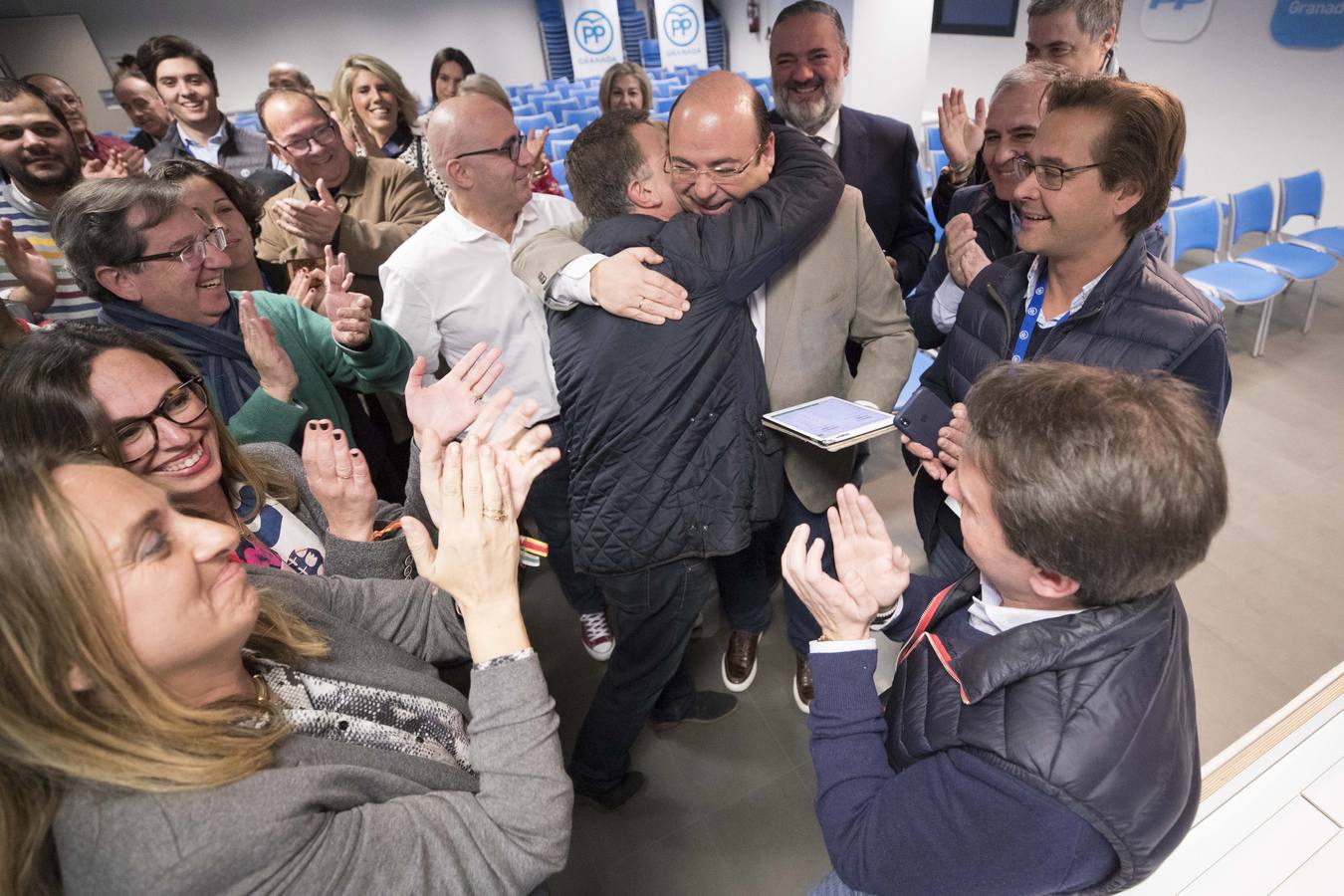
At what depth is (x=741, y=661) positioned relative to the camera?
7.97ft

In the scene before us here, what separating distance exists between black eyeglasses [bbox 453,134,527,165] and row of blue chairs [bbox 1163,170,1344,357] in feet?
14.1

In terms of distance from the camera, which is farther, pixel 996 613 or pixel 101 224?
pixel 101 224

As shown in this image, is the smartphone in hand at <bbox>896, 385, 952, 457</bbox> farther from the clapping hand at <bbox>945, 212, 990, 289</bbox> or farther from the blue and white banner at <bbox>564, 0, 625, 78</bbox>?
the blue and white banner at <bbox>564, 0, 625, 78</bbox>

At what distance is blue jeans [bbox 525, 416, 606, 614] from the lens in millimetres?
→ 2332

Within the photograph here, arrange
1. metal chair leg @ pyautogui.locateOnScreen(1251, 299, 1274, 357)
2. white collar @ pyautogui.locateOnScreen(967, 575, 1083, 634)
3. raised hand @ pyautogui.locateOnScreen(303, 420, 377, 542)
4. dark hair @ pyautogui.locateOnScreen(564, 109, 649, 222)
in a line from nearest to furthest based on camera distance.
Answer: white collar @ pyautogui.locateOnScreen(967, 575, 1083, 634) < raised hand @ pyautogui.locateOnScreen(303, 420, 377, 542) < dark hair @ pyautogui.locateOnScreen(564, 109, 649, 222) < metal chair leg @ pyautogui.locateOnScreen(1251, 299, 1274, 357)

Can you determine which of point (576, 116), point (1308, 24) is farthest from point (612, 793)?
point (576, 116)

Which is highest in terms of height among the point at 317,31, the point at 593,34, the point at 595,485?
the point at 317,31

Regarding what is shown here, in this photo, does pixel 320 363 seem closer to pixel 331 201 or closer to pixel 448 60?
pixel 331 201

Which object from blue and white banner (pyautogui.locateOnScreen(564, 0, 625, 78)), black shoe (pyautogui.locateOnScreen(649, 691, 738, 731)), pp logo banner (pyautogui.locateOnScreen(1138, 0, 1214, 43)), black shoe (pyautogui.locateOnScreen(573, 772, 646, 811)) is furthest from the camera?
blue and white banner (pyautogui.locateOnScreen(564, 0, 625, 78))

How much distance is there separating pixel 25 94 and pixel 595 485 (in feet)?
9.86

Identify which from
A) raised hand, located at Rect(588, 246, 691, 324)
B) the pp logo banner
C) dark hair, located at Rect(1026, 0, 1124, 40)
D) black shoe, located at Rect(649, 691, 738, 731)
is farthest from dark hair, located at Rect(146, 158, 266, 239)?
the pp logo banner

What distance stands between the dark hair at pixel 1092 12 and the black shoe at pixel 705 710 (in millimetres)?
3047

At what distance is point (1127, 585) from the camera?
870mm

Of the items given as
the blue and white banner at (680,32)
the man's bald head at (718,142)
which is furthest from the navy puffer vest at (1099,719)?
the blue and white banner at (680,32)
